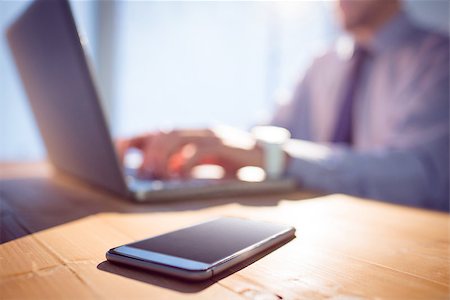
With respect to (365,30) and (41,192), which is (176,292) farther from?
(365,30)

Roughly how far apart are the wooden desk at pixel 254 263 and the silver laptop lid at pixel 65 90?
0.08 meters

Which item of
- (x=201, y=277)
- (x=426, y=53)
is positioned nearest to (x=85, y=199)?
(x=201, y=277)

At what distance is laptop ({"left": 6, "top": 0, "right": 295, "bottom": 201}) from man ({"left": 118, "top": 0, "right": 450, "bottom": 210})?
0.15 m

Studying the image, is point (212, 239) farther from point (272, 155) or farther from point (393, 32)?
point (393, 32)

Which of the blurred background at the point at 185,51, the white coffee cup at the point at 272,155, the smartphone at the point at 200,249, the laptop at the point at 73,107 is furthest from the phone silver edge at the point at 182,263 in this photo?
the blurred background at the point at 185,51

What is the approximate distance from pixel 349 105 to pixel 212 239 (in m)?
1.41

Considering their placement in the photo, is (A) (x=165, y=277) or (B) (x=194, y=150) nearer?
(A) (x=165, y=277)

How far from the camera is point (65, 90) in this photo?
64 cm

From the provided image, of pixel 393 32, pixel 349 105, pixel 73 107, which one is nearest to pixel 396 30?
pixel 393 32

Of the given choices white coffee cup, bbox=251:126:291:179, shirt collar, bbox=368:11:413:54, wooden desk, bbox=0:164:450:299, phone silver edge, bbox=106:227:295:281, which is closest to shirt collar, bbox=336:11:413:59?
shirt collar, bbox=368:11:413:54

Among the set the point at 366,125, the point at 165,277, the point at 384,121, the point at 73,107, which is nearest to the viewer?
the point at 165,277

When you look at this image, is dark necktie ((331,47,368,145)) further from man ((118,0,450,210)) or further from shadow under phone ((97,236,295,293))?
shadow under phone ((97,236,295,293))

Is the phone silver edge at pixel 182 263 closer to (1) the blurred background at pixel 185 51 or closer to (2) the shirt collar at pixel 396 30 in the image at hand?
(2) the shirt collar at pixel 396 30

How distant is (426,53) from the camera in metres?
1.43
